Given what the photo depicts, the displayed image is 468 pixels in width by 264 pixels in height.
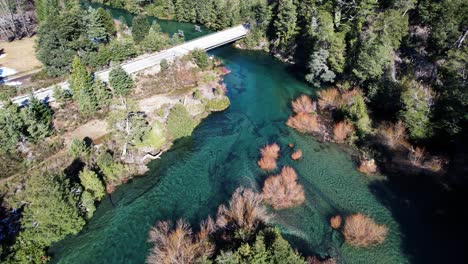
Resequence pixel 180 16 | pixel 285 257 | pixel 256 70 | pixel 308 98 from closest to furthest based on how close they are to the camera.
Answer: pixel 285 257 → pixel 308 98 → pixel 256 70 → pixel 180 16

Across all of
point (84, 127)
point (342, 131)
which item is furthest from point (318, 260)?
point (84, 127)

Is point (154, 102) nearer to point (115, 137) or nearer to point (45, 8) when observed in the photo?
point (115, 137)

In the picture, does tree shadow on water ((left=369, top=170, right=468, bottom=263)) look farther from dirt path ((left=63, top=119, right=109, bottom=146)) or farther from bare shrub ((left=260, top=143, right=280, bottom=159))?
dirt path ((left=63, top=119, right=109, bottom=146))

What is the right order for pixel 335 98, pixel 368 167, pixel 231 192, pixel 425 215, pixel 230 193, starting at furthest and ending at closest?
pixel 335 98 < pixel 368 167 < pixel 231 192 < pixel 230 193 < pixel 425 215

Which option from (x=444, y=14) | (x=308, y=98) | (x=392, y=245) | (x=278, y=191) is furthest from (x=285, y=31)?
(x=392, y=245)

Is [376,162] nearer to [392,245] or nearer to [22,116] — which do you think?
[392,245]

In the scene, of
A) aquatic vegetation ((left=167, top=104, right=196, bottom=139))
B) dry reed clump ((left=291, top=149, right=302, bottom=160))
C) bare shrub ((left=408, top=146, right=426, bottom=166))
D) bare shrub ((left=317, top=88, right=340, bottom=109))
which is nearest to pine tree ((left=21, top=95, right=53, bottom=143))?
aquatic vegetation ((left=167, top=104, right=196, bottom=139))

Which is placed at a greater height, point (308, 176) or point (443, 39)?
point (443, 39)
